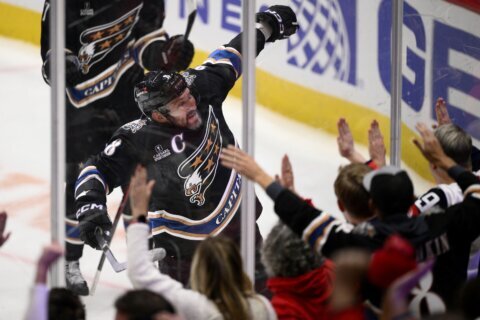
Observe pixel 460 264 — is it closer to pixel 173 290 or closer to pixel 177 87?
pixel 173 290

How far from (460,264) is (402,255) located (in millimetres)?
1207

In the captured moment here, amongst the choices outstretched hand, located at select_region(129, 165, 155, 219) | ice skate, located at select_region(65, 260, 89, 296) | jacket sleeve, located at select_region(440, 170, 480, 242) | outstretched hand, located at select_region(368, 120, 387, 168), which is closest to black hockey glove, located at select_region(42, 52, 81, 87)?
ice skate, located at select_region(65, 260, 89, 296)

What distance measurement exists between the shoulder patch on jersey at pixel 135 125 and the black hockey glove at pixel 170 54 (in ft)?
0.74

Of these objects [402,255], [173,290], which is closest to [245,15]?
[173,290]

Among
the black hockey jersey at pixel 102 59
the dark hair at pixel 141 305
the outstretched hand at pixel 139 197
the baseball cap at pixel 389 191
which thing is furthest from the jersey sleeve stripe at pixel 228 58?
the dark hair at pixel 141 305

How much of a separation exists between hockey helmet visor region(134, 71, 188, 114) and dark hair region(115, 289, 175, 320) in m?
1.67

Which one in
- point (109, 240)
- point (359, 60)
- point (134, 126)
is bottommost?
point (109, 240)

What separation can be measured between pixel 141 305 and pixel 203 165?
1888 millimetres

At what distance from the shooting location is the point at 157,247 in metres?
4.41

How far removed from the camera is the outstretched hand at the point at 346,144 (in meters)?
4.70

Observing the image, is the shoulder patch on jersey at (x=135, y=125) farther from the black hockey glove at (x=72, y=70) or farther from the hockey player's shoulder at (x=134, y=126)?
the black hockey glove at (x=72, y=70)

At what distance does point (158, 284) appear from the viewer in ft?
10.2

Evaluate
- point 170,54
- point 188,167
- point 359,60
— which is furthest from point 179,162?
point 359,60

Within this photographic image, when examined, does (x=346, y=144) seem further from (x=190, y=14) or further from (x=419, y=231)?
(x=419, y=231)
